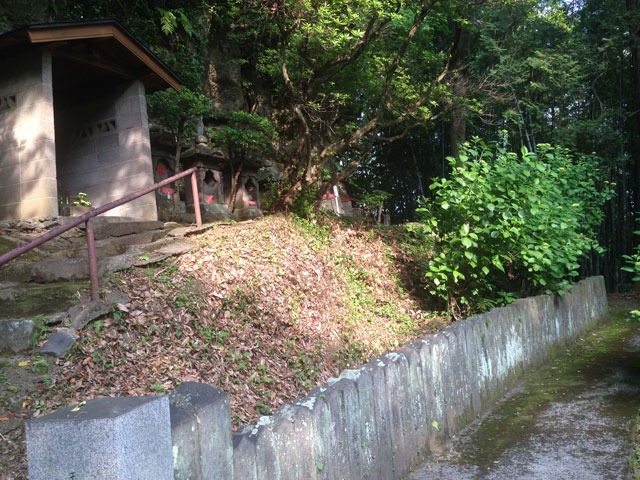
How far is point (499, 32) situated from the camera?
16812 millimetres

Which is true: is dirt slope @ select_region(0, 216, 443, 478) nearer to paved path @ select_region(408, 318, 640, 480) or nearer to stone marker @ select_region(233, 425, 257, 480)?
paved path @ select_region(408, 318, 640, 480)

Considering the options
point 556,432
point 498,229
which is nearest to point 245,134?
point 498,229

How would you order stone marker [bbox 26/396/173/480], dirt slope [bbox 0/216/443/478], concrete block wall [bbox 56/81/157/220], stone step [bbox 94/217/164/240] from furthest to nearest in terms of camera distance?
concrete block wall [bbox 56/81/157/220] → stone step [bbox 94/217/164/240] → dirt slope [bbox 0/216/443/478] → stone marker [bbox 26/396/173/480]

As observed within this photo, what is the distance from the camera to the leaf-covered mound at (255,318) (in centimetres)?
445

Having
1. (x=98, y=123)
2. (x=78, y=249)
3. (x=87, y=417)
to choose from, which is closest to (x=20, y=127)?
(x=98, y=123)

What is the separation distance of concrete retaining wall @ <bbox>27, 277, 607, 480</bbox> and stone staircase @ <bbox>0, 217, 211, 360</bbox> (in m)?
2.52

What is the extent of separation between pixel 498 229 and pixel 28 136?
6.51 m

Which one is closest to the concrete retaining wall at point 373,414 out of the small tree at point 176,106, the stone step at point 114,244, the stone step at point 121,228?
the stone step at point 114,244

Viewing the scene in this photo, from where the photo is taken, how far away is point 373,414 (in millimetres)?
3291

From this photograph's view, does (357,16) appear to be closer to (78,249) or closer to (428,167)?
(78,249)

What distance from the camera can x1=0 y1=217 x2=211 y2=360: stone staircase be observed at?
169 inches

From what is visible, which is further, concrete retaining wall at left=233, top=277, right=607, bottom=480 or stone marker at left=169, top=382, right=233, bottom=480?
concrete retaining wall at left=233, top=277, right=607, bottom=480

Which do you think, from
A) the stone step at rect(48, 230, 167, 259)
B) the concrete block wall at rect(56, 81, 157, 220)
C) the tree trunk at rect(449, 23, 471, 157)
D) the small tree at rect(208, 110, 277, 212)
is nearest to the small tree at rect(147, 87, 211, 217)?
the small tree at rect(208, 110, 277, 212)

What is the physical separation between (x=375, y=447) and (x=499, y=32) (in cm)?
1665
